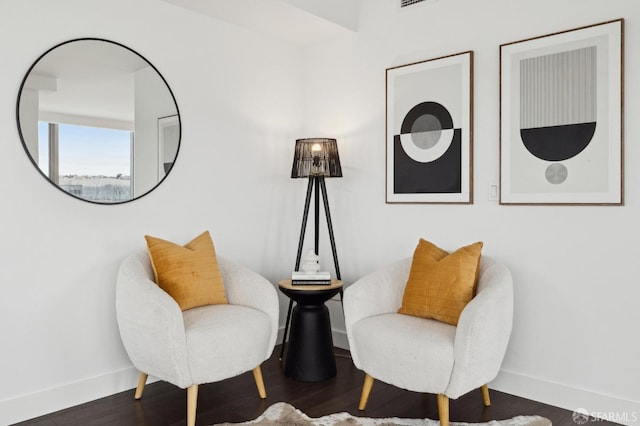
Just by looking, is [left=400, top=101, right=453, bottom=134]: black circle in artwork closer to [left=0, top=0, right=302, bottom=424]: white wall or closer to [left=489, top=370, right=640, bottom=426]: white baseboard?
[left=0, top=0, right=302, bottom=424]: white wall

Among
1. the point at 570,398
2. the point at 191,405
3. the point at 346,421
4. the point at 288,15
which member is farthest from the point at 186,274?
the point at 570,398

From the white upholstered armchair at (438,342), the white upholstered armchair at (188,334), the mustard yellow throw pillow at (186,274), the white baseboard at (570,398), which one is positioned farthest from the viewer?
the mustard yellow throw pillow at (186,274)

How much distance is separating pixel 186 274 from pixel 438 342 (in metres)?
1.39

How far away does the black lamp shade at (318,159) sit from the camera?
355cm

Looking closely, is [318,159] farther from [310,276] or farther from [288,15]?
[288,15]

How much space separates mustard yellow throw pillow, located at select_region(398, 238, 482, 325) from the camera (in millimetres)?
2656

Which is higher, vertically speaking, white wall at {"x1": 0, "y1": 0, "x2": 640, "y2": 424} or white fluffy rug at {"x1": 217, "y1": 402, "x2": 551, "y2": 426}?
white wall at {"x1": 0, "y1": 0, "x2": 640, "y2": 424}

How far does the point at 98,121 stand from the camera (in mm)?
2945

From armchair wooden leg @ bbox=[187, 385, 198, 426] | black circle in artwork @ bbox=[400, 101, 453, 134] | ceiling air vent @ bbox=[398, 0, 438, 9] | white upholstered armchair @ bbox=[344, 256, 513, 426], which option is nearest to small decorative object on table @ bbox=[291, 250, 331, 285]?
white upholstered armchair @ bbox=[344, 256, 513, 426]

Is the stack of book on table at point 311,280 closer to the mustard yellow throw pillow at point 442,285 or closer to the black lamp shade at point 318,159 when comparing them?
the mustard yellow throw pillow at point 442,285

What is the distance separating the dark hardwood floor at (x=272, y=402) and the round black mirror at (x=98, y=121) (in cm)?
114

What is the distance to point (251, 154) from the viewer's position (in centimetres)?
378

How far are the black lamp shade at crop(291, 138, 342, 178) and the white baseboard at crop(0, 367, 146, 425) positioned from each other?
5.52 feet

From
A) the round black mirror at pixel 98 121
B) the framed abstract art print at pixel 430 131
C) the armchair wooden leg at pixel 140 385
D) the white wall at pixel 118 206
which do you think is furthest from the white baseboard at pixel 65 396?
the framed abstract art print at pixel 430 131
